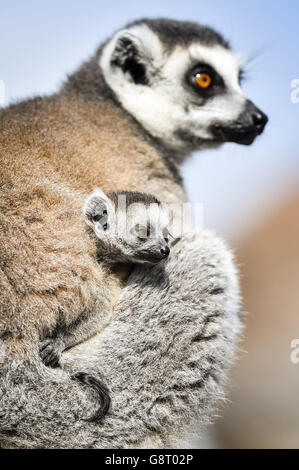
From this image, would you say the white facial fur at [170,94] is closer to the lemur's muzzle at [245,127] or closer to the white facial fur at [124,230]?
the lemur's muzzle at [245,127]

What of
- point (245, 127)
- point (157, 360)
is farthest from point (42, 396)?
point (245, 127)

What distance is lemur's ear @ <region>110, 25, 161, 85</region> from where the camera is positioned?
5.19 metres

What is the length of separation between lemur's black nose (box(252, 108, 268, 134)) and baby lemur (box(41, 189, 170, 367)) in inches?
73.2

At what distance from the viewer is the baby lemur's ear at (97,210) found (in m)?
3.59

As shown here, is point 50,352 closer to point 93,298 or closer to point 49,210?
point 93,298

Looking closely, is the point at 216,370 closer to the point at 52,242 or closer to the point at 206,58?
the point at 52,242

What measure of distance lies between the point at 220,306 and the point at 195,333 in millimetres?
318

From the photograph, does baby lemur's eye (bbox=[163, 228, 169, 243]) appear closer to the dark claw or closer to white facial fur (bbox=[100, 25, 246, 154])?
the dark claw

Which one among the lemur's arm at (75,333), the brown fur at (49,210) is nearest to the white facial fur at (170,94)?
the brown fur at (49,210)

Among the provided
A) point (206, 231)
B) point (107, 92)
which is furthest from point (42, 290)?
point (107, 92)

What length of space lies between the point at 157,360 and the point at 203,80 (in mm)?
2936

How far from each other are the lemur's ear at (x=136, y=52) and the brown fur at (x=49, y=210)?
3.14ft

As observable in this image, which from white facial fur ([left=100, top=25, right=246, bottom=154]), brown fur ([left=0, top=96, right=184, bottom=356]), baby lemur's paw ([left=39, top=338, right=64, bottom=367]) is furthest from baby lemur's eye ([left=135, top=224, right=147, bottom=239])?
white facial fur ([left=100, top=25, right=246, bottom=154])

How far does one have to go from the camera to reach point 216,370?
12.5ft
